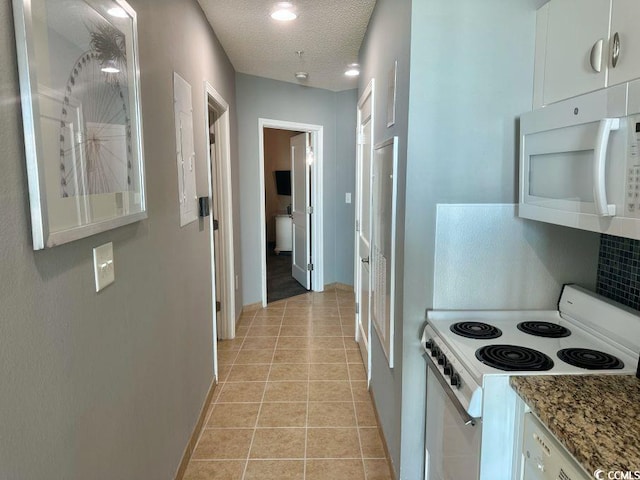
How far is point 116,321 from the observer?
4.46 feet

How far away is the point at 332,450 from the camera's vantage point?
2.31 metres

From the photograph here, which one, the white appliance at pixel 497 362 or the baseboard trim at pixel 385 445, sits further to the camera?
the baseboard trim at pixel 385 445

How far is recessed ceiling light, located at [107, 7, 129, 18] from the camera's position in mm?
1300

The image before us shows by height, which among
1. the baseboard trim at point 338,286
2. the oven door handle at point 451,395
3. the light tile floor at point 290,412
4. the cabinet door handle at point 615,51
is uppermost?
the cabinet door handle at point 615,51

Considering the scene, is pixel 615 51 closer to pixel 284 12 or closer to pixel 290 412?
pixel 284 12

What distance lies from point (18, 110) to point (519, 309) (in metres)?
1.88

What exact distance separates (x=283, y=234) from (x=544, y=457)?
273 inches

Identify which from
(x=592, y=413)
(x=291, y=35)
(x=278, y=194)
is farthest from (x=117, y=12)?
(x=278, y=194)

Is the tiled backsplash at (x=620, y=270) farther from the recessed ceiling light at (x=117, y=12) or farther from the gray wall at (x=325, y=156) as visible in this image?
the gray wall at (x=325, y=156)

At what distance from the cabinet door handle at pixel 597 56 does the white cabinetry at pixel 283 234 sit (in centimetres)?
661

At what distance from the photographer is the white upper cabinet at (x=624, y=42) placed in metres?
1.12

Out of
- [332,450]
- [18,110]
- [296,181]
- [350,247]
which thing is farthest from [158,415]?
[296,181]

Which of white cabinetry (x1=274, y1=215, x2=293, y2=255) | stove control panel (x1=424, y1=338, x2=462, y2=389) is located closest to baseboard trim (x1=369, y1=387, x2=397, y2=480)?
stove control panel (x1=424, y1=338, x2=462, y2=389)

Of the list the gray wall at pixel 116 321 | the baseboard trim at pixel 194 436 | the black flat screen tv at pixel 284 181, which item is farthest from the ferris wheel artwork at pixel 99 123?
the black flat screen tv at pixel 284 181
